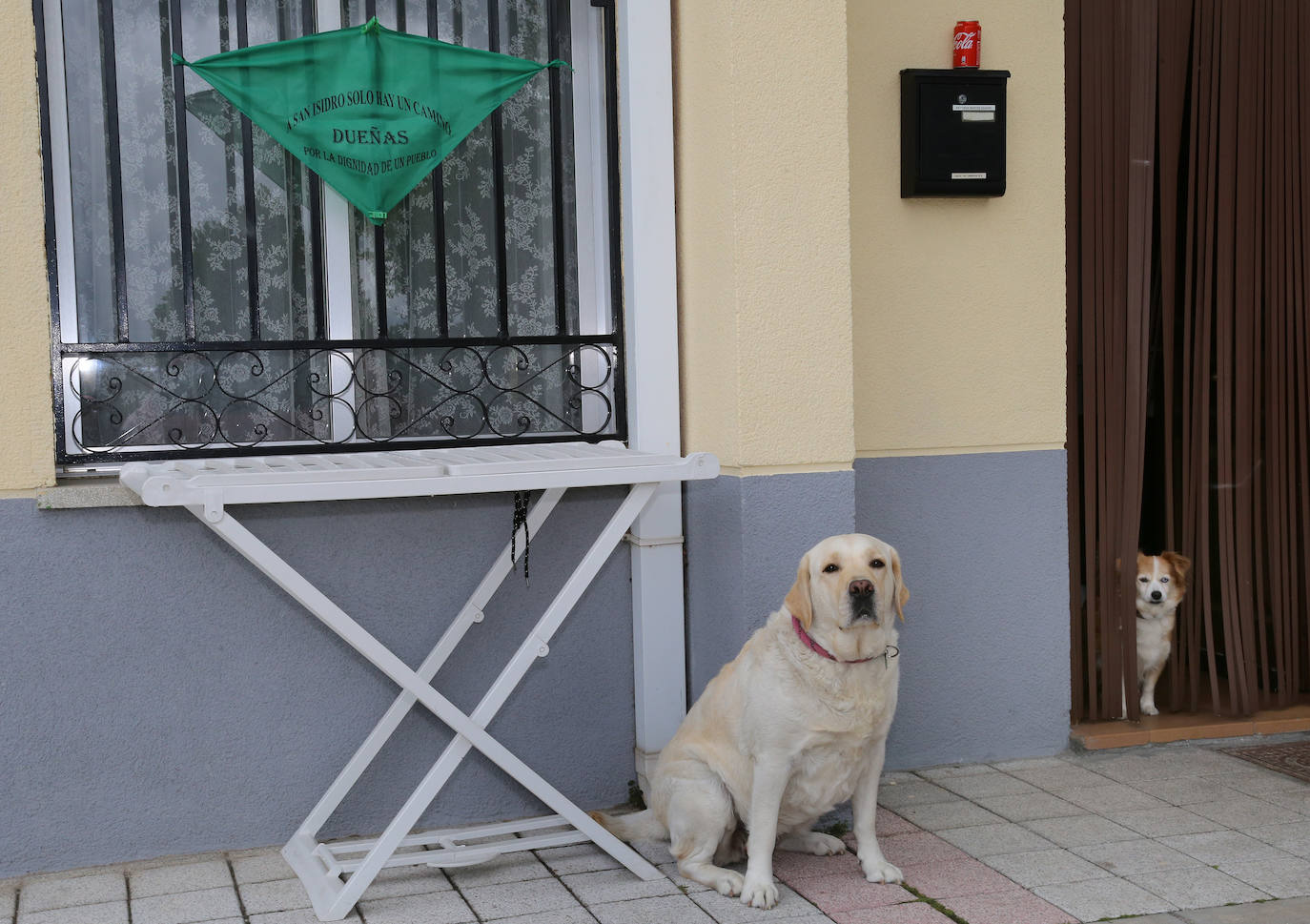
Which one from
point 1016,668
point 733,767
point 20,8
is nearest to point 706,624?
point 733,767

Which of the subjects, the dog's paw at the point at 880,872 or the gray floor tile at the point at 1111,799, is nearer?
the dog's paw at the point at 880,872

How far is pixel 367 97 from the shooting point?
4086 mm

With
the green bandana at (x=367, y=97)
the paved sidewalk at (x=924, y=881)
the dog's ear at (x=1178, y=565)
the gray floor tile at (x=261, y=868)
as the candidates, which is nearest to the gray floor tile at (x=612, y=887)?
the paved sidewalk at (x=924, y=881)

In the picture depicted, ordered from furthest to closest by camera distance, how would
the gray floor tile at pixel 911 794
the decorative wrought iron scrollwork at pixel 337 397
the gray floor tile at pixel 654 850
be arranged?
the gray floor tile at pixel 911 794 → the decorative wrought iron scrollwork at pixel 337 397 → the gray floor tile at pixel 654 850

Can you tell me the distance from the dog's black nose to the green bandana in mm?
2076

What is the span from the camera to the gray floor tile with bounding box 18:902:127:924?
3352 mm

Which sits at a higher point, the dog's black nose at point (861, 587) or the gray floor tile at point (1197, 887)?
the dog's black nose at point (861, 587)

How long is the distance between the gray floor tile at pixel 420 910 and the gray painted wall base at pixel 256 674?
24.6 inches

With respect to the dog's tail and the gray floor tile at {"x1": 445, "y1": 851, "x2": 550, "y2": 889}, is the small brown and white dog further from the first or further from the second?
the gray floor tile at {"x1": 445, "y1": 851, "x2": 550, "y2": 889}

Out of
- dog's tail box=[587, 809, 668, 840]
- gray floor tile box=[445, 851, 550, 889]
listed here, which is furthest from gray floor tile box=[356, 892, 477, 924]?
dog's tail box=[587, 809, 668, 840]

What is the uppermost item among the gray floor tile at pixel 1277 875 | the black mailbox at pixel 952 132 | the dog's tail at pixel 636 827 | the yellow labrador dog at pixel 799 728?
the black mailbox at pixel 952 132

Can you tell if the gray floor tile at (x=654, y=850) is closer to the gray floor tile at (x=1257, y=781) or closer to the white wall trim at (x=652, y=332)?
the white wall trim at (x=652, y=332)

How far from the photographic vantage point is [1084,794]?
4.24 m

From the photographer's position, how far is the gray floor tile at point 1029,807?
13.3 ft
